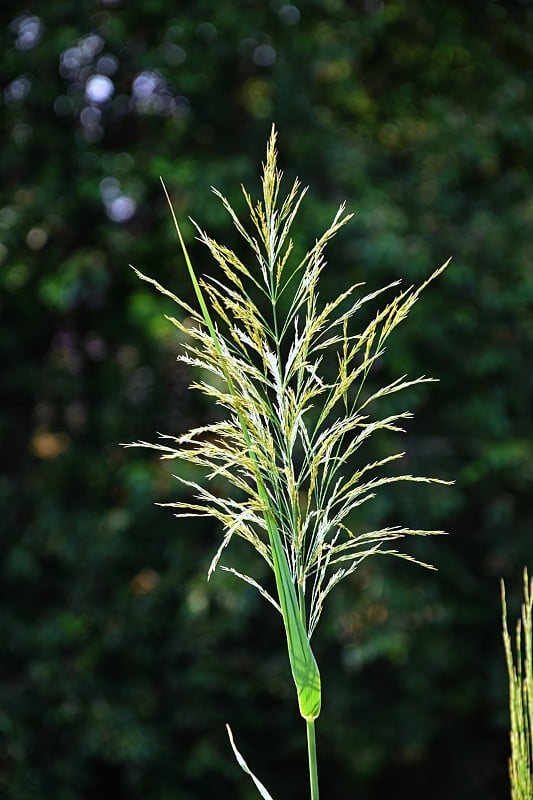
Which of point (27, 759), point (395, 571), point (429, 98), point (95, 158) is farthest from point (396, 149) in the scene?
point (27, 759)

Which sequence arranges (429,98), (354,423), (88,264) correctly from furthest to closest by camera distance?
(429,98), (88,264), (354,423)

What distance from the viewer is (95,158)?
3488 mm

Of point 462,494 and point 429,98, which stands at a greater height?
point 429,98

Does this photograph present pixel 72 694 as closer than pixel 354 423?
No

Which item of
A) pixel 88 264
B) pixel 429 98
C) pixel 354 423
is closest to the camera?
pixel 354 423

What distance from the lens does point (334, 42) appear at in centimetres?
344

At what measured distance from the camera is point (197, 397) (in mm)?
3512

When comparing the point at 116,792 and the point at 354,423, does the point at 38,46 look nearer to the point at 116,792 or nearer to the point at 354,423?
the point at 116,792

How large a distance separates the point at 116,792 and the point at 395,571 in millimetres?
1338

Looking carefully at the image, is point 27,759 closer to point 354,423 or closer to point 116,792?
point 116,792

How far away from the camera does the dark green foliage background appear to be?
330 centimetres

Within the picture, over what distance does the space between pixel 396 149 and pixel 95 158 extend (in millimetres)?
1136

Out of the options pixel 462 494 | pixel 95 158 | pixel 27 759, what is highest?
pixel 95 158

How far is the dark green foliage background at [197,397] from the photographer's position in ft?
10.8
